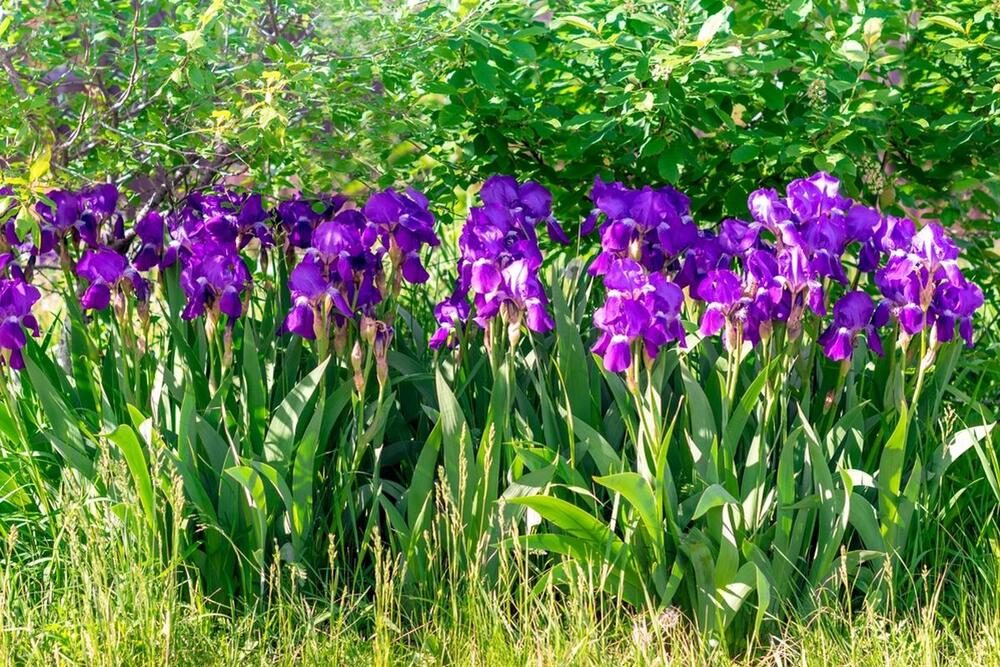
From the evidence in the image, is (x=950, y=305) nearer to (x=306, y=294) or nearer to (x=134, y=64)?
(x=306, y=294)

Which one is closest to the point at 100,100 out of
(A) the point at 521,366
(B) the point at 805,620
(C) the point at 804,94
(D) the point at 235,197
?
(D) the point at 235,197

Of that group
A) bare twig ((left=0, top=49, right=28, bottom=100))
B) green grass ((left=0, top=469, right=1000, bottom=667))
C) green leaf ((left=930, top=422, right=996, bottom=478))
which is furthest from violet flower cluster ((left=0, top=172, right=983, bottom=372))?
green grass ((left=0, top=469, right=1000, bottom=667))

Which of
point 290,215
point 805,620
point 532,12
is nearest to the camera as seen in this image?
point 805,620

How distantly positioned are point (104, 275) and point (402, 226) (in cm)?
77

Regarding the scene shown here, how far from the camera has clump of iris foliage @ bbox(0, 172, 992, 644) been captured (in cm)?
254

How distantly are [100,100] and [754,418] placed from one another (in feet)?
7.36

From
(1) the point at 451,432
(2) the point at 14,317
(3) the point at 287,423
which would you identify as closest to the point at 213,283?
(3) the point at 287,423

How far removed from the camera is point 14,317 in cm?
275

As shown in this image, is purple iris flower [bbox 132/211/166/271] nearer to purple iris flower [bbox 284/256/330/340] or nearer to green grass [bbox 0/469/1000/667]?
purple iris flower [bbox 284/256/330/340]

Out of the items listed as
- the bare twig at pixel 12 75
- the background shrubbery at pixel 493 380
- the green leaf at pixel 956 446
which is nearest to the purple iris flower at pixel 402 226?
the background shrubbery at pixel 493 380

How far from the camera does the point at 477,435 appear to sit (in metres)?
2.91

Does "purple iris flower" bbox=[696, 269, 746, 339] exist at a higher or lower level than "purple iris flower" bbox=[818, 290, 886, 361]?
higher

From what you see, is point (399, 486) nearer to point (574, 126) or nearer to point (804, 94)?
point (574, 126)

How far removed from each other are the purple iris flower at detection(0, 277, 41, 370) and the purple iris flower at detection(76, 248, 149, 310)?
0.47 feet
